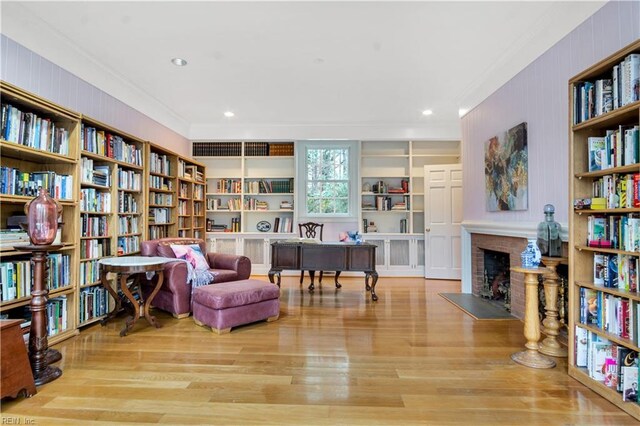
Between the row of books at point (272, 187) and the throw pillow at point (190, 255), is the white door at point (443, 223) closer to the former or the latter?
the row of books at point (272, 187)

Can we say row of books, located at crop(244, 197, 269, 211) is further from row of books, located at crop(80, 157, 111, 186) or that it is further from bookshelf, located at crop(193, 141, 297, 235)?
row of books, located at crop(80, 157, 111, 186)

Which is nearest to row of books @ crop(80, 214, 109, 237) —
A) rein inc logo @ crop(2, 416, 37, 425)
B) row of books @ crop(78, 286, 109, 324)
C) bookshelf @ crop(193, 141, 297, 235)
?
row of books @ crop(78, 286, 109, 324)

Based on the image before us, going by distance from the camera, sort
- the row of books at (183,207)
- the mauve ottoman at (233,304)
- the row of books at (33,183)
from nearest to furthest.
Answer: the row of books at (33,183) < the mauve ottoman at (233,304) < the row of books at (183,207)

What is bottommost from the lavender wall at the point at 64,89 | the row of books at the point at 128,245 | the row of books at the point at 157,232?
the row of books at the point at 128,245

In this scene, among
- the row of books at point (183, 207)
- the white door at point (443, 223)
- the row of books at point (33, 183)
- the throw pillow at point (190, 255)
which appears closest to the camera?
the row of books at point (33, 183)

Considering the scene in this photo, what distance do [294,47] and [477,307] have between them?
349cm

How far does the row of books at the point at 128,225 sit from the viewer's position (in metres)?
3.77

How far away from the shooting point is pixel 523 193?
10.7 feet

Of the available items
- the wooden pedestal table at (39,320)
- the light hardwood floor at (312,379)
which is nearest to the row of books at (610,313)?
the light hardwood floor at (312,379)

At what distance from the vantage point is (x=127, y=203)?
154 inches

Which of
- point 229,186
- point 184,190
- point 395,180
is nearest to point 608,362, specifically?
point 395,180

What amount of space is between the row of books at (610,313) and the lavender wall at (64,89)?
14.8 feet

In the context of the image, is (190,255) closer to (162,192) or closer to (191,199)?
(162,192)

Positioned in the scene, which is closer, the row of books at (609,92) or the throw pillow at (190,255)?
the row of books at (609,92)
